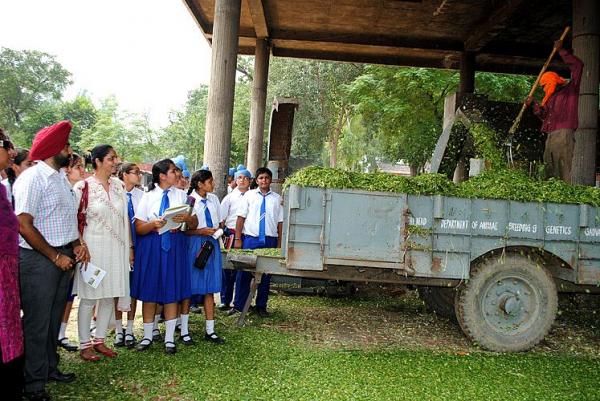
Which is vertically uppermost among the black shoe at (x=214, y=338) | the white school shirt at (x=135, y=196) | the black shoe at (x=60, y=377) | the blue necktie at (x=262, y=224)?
the white school shirt at (x=135, y=196)

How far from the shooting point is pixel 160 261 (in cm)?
505

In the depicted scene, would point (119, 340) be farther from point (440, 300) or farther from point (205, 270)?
point (440, 300)

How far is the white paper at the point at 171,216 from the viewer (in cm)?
482

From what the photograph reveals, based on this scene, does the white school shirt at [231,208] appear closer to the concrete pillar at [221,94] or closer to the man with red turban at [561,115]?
the concrete pillar at [221,94]

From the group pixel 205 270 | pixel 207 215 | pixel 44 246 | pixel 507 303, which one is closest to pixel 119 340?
pixel 205 270

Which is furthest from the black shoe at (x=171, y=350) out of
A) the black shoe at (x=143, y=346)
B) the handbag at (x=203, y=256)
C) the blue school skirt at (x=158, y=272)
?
the handbag at (x=203, y=256)

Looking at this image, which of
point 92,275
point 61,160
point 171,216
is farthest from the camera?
point 171,216

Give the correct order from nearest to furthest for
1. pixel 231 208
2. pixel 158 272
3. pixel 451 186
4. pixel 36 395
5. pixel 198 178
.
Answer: pixel 36 395, pixel 158 272, pixel 451 186, pixel 198 178, pixel 231 208

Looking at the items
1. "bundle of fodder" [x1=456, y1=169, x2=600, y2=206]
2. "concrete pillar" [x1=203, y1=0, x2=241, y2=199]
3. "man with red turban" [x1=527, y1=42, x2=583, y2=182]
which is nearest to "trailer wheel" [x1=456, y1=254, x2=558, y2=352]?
"bundle of fodder" [x1=456, y1=169, x2=600, y2=206]

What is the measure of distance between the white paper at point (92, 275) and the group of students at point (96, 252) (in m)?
0.01

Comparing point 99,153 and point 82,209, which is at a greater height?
point 99,153

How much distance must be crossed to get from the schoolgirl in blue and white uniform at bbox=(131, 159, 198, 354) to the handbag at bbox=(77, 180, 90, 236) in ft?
1.92

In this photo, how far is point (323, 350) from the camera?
523cm

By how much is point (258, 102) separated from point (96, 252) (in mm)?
9556
